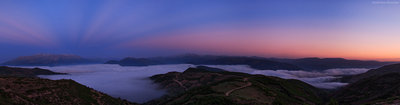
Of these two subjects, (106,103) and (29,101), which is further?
(106,103)

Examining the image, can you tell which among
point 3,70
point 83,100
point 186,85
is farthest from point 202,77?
point 3,70

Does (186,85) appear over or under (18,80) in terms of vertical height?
under

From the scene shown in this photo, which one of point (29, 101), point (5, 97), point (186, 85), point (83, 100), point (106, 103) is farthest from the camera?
point (186, 85)

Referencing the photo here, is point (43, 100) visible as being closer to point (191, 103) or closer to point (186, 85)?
point (191, 103)

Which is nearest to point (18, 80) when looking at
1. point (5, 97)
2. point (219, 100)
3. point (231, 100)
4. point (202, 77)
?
point (5, 97)

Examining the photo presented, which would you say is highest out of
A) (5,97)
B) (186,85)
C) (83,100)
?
(5,97)

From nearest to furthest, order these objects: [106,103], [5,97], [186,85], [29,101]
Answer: [5,97] < [29,101] < [106,103] < [186,85]

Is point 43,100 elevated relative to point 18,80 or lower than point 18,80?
lower

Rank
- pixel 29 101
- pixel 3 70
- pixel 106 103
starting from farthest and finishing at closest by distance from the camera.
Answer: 1. pixel 3 70
2. pixel 106 103
3. pixel 29 101

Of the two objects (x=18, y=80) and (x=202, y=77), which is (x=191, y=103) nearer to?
(x=18, y=80)
